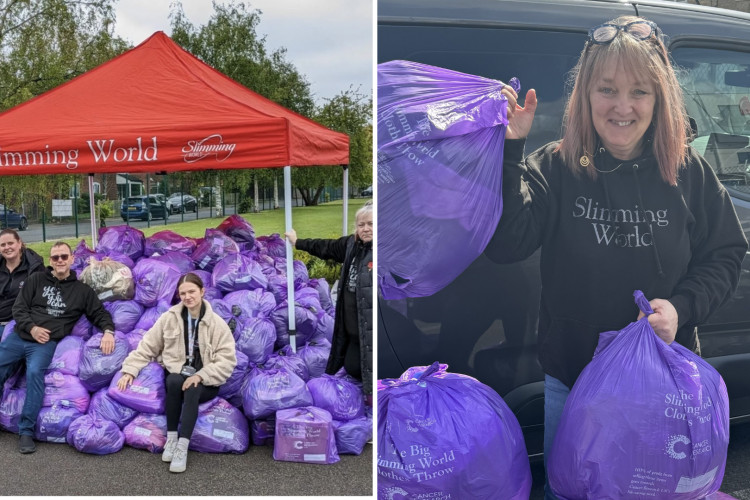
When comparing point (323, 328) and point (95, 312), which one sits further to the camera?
point (323, 328)

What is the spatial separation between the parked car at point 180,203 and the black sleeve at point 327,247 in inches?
670

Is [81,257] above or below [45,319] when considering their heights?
above

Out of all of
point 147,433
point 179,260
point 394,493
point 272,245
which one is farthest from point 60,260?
point 394,493

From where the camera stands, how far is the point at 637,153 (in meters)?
1.97

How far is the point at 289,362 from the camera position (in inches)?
157

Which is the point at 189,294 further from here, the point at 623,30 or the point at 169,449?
the point at 623,30

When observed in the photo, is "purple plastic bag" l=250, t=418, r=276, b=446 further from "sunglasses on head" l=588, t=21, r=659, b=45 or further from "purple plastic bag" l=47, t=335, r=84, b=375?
"sunglasses on head" l=588, t=21, r=659, b=45

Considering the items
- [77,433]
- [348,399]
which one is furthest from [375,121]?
[77,433]

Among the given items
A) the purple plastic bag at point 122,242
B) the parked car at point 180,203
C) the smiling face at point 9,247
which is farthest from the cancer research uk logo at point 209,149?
the parked car at point 180,203

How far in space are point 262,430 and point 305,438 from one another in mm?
335

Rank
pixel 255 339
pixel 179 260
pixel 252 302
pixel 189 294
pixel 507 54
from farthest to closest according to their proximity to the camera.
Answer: pixel 179 260
pixel 252 302
pixel 255 339
pixel 189 294
pixel 507 54

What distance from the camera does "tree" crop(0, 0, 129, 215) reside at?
413 inches

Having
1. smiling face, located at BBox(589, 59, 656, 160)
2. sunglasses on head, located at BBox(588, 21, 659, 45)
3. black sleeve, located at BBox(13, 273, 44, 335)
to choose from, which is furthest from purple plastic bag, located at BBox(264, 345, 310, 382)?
sunglasses on head, located at BBox(588, 21, 659, 45)

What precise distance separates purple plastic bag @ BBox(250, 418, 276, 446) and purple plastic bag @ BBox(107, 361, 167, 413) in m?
0.51
